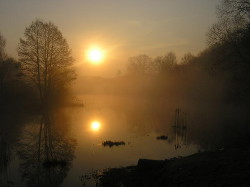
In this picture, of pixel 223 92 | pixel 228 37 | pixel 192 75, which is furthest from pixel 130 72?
pixel 228 37

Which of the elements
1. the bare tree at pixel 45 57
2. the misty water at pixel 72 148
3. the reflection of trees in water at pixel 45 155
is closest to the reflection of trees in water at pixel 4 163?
the misty water at pixel 72 148

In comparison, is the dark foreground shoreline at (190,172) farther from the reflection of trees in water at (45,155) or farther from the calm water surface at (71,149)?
the reflection of trees in water at (45,155)

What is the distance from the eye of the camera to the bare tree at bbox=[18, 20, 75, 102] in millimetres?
46812

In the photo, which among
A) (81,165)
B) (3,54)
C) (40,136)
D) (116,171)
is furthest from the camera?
(3,54)

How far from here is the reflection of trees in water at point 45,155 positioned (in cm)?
1553

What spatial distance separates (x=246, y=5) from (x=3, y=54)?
1772 inches

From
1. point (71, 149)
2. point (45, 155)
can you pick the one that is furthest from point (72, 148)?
point (45, 155)

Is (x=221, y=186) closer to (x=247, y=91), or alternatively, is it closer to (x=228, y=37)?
(x=247, y=91)

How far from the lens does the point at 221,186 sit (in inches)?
441

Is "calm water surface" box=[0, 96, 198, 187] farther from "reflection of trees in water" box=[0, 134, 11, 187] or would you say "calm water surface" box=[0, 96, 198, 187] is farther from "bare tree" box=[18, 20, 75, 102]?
"bare tree" box=[18, 20, 75, 102]

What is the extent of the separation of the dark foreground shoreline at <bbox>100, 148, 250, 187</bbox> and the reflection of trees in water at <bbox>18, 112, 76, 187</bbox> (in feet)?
9.52

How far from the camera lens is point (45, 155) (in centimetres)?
2033

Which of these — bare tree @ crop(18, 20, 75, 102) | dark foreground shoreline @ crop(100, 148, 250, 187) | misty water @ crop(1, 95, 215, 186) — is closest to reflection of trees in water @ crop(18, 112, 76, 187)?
misty water @ crop(1, 95, 215, 186)

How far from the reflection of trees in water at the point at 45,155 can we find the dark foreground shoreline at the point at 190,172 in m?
2.90
